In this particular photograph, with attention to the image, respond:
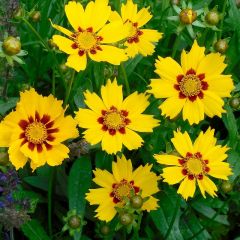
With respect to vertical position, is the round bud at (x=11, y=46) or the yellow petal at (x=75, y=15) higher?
the yellow petal at (x=75, y=15)

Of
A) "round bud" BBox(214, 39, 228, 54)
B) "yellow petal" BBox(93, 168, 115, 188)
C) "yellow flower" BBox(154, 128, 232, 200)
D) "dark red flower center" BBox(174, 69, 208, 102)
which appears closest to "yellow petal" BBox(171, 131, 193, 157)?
"yellow flower" BBox(154, 128, 232, 200)

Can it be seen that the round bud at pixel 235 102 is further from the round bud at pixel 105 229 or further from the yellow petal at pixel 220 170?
the round bud at pixel 105 229

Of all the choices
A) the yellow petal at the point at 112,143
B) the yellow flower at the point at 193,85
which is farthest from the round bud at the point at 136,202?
the yellow flower at the point at 193,85

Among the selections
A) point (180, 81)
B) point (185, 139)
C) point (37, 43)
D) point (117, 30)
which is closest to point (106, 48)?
point (117, 30)

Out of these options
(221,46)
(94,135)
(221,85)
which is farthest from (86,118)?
(221,46)

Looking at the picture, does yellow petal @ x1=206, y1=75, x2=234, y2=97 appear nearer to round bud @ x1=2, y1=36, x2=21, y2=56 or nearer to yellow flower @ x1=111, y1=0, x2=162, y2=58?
yellow flower @ x1=111, y1=0, x2=162, y2=58

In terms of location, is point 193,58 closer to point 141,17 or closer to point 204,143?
point 204,143
